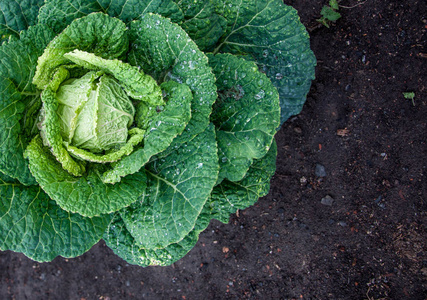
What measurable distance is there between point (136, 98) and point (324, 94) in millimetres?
2084

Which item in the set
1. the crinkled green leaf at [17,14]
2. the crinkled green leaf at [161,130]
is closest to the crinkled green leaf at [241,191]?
the crinkled green leaf at [161,130]

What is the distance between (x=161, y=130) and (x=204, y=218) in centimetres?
79

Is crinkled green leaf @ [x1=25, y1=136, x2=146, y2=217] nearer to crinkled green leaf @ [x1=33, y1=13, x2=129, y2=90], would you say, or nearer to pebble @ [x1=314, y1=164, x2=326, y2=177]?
crinkled green leaf @ [x1=33, y1=13, x2=129, y2=90]

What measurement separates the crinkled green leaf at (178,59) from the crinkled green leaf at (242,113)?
0.92 feet

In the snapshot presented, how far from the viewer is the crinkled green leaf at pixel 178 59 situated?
2111 millimetres

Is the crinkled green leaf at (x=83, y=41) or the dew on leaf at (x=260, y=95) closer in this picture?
the crinkled green leaf at (x=83, y=41)

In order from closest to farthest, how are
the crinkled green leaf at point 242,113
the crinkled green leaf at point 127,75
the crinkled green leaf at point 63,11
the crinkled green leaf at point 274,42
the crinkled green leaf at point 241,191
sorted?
1. the crinkled green leaf at point 127,75
2. the crinkled green leaf at point 63,11
3. the crinkled green leaf at point 242,113
4. the crinkled green leaf at point 274,42
5. the crinkled green leaf at point 241,191

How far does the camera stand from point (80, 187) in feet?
7.03

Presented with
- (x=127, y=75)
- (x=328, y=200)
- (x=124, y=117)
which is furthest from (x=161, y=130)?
(x=328, y=200)

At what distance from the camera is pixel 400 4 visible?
324 centimetres

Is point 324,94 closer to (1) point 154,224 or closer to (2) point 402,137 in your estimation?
(2) point 402,137

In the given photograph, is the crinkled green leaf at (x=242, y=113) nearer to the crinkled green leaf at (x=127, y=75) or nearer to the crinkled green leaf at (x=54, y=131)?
the crinkled green leaf at (x=127, y=75)

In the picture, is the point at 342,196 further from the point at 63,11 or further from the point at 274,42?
the point at 63,11

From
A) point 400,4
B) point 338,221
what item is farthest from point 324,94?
point 338,221
